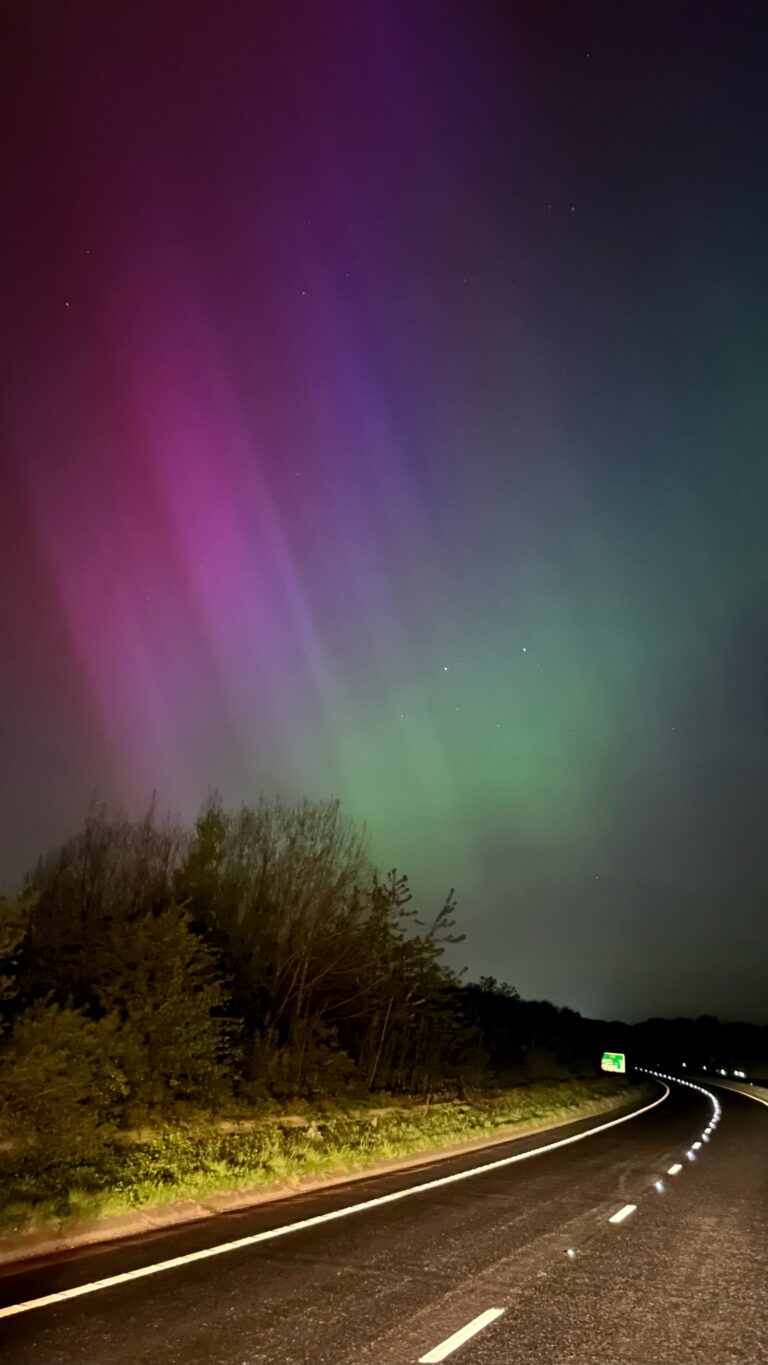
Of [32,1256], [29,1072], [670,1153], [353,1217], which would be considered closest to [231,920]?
[670,1153]

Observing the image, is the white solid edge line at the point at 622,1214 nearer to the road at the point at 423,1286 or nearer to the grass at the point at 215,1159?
the road at the point at 423,1286

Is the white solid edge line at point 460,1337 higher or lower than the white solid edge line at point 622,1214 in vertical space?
lower

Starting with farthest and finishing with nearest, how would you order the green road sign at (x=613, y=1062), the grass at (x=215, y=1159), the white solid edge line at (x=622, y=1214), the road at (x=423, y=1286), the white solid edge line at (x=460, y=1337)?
the green road sign at (x=613, y=1062), the white solid edge line at (x=622, y=1214), the grass at (x=215, y=1159), the road at (x=423, y=1286), the white solid edge line at (x=460, y=1337)

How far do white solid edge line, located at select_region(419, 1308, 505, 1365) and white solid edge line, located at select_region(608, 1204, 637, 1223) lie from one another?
5.42 metres

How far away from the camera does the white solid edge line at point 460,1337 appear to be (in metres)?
6.28

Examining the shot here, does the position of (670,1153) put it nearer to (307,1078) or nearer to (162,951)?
(307,1078)

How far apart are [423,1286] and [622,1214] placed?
560 cm

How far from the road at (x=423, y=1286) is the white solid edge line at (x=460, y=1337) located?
0.02 meters

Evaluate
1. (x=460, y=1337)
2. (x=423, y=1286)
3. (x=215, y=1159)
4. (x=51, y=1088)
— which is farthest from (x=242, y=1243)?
(x=215, y=1159)

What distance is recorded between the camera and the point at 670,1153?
22641 mm

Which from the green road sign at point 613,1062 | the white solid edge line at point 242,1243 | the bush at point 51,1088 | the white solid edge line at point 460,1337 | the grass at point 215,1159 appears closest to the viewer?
the white solid edge line at point 460,1337

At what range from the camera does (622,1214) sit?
12.9 metres

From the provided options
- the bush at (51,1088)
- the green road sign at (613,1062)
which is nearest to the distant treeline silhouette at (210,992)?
the bush at (51,1088)

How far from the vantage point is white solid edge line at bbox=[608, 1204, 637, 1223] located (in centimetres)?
1240
